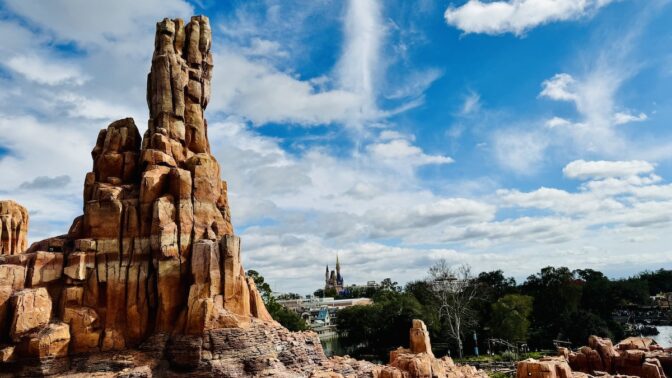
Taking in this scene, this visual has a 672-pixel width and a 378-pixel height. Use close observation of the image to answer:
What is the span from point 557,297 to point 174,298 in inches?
2134

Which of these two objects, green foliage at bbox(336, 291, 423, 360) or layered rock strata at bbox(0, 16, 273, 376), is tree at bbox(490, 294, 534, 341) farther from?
layered rock strata at bbox(0, 16, 273, 376)

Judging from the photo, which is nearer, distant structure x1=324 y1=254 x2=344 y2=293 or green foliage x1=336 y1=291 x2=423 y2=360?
green foliage x1=336 y1=291 x2=423 y2=360

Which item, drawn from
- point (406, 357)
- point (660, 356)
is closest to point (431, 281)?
point (660, 356)

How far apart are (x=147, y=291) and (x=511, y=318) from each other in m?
38.9

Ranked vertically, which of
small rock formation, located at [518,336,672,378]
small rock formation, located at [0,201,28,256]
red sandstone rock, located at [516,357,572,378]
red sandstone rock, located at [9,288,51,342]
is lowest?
small rock formation, located at [518,336,672,378]

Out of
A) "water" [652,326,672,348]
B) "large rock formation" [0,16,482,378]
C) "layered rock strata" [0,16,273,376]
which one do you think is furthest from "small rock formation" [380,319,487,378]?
"water" [652,326,672,348]

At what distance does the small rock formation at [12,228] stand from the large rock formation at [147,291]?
31.4 feet

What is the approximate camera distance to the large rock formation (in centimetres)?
1888

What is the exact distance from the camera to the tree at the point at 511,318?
47719 millimetres

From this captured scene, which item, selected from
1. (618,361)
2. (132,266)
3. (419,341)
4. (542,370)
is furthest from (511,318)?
(132,266)

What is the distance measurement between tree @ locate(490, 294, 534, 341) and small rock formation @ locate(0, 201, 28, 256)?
142 feet

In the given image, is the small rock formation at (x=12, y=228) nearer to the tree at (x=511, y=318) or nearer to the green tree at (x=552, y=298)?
the tree at (x=511, y=318)

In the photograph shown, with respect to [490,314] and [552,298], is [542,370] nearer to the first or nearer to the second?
[490,314]

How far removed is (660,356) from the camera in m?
28.7
